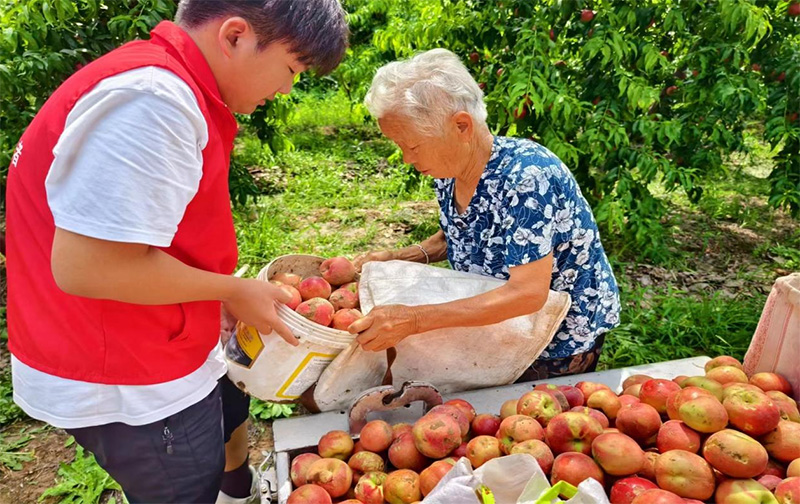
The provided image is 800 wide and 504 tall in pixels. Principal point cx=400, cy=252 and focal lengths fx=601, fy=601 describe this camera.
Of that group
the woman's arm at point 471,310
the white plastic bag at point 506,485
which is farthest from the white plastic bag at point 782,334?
the white plastic bag at point 506,485

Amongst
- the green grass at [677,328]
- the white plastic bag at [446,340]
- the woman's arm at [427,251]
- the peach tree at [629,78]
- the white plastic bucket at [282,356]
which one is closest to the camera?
the white plastic bucket at [282,356]

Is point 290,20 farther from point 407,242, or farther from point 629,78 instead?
point 407,242

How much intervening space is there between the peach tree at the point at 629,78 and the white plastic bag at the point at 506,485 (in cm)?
248

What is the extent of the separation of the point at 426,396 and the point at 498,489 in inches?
18.2

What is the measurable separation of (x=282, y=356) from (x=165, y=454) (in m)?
0.39

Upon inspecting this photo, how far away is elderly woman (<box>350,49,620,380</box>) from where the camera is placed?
1.84 metres

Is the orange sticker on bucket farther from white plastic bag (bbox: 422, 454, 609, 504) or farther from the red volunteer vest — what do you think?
white plastic bag (bbox: 422, 454, 609, 504)

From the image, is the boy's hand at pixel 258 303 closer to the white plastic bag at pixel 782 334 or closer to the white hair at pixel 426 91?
the white hair at pixel 426 91

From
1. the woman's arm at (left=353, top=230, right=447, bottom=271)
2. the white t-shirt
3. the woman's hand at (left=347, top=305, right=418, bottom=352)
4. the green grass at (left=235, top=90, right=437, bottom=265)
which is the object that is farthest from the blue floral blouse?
the green grass at (left=235, top=90, right=437, bottom=265)

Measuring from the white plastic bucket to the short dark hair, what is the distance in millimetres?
666

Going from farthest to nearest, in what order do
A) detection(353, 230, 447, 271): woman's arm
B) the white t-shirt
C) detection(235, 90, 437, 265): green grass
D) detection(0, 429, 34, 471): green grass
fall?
detection(235, 90, 437, 265): green grass → detection(0, 429, 34, 471): green grass → detection(353, 230, 447, 271): woman's arm → the white t-shirt

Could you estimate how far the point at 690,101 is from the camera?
156 inches

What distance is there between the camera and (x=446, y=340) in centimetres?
190

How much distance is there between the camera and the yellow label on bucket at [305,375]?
1715mm
